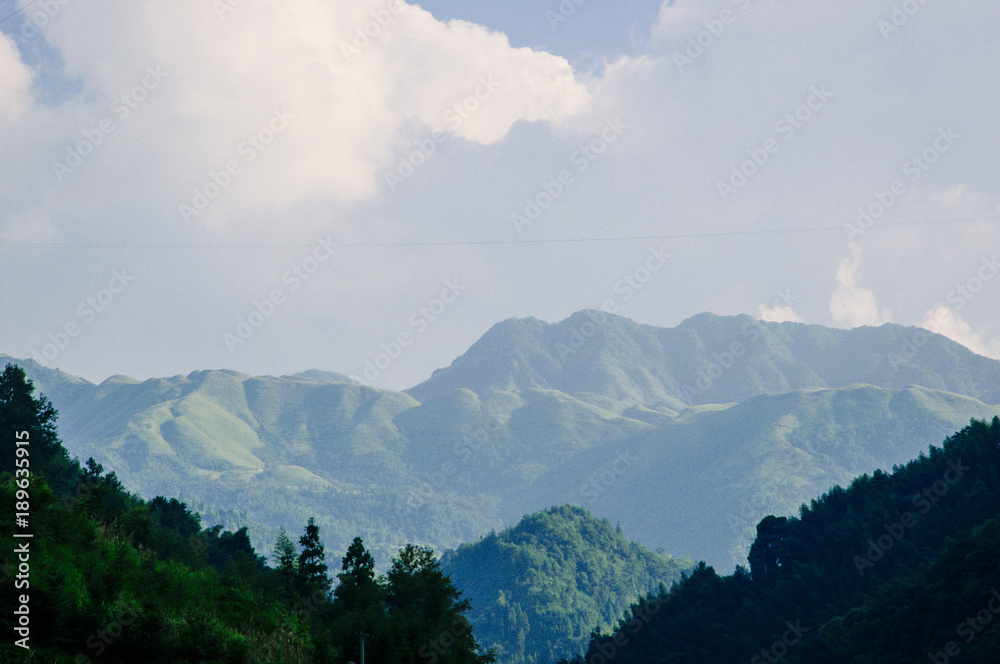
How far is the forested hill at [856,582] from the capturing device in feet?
212

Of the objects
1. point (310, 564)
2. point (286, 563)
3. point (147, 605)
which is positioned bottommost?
point (147, 605)

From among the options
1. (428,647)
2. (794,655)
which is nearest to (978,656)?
(794,655)

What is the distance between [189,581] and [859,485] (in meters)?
97.0

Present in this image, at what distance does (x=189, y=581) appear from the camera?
1489 inches

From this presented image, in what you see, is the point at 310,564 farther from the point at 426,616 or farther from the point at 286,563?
the point at 426,616

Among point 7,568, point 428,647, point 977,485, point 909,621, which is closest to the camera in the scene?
point 7,568

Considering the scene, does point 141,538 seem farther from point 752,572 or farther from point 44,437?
point 752,572

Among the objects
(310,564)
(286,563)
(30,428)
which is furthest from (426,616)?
(30,428)
